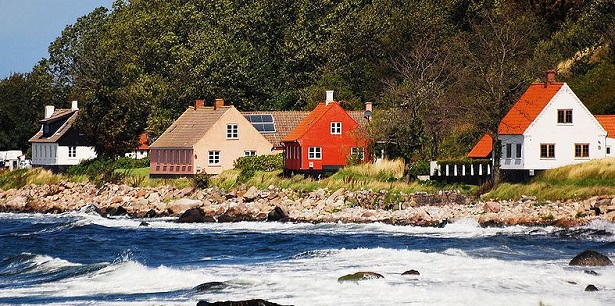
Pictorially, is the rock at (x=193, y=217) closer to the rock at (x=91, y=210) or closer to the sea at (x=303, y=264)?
the sea at (x=303, y=264)

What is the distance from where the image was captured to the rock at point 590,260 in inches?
1508

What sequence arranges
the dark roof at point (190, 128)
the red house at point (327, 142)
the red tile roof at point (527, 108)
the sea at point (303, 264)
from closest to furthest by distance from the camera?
the sea at point (303, 264)
the red tile roof at point (527, 108)
the red house at point (327, 142)
the dark roof at point (190, 128)

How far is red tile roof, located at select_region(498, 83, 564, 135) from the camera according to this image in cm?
6419

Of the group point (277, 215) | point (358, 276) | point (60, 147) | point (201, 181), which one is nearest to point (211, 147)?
point (201, 181)

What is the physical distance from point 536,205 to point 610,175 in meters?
3.74

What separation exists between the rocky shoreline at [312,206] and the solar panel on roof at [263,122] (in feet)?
35.7

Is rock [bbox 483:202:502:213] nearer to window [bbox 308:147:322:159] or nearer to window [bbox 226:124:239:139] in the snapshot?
window [bbox 308:147:322:159]

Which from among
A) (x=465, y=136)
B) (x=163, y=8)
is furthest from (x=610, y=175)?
(x=163, y=8)

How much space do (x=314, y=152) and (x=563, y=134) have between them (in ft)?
62.4

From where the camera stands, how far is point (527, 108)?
64875 mm

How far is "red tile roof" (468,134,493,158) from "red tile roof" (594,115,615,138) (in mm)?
6173

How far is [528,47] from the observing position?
295 feet

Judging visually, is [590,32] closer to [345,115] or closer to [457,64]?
[457,64]

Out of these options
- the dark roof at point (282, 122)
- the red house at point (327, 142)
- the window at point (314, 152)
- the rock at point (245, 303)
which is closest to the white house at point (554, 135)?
the red house at point (327, 142)
